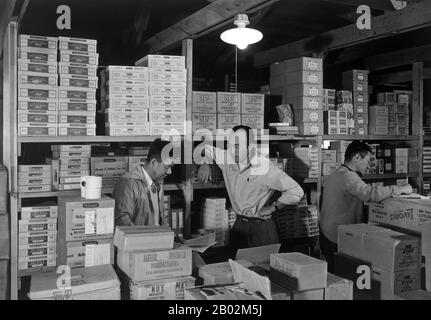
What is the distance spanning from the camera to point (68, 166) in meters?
3.80

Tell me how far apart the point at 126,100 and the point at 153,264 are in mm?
1953

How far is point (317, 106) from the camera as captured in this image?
4.82 m

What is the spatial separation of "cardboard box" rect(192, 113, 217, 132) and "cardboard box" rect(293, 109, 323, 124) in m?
0.98

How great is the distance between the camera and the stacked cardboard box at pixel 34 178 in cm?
369

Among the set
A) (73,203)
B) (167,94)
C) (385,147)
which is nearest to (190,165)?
(167,94)

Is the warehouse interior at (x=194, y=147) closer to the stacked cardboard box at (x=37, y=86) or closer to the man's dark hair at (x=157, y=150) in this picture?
the stacked cardboard box at (x=37, y=86)

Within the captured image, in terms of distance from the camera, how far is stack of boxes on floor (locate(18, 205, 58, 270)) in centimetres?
371

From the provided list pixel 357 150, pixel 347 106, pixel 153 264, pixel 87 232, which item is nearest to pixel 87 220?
pixel 87 232

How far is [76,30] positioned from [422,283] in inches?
187

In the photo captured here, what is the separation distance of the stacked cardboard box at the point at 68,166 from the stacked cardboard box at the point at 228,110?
1.28 m

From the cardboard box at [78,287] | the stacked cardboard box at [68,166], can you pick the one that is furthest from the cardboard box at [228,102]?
the cardboard box at [78,287]

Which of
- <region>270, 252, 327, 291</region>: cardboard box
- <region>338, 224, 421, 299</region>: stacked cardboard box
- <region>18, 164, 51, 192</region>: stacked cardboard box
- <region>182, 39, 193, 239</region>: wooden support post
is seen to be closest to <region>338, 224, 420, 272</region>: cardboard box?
<region>338, 224, 421, 299</region>: stacked cardboard box

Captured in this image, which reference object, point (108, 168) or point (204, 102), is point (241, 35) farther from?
point (108, 168)

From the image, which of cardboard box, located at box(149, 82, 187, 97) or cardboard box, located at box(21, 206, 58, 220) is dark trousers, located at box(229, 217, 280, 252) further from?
cardboard box, located at box(21, 206, 58, 220)
